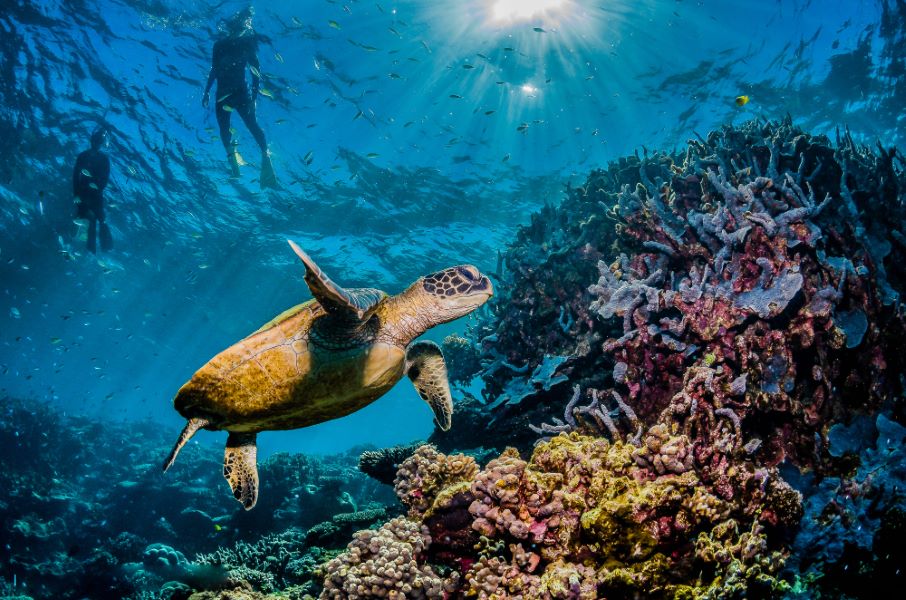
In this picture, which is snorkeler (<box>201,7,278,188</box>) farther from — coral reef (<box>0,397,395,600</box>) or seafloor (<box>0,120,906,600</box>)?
seafloor (<box>0,120,906,600</box>)

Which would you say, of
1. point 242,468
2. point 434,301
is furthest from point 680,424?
point 242,468

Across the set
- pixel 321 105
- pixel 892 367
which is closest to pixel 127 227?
pixel 321 105

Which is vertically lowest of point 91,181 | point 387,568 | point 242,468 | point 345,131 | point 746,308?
point 387,568

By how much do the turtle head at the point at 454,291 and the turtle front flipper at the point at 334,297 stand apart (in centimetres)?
52

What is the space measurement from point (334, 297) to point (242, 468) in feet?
8.87

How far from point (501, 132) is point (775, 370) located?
14423mm

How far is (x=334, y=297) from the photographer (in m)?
2.86

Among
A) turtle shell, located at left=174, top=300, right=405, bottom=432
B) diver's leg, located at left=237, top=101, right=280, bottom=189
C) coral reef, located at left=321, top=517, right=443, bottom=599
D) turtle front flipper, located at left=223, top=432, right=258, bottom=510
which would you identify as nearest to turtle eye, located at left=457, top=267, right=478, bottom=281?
turtle shell, located at left=174, top=300, right=405, bottom=432

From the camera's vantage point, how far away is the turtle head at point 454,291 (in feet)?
12.3

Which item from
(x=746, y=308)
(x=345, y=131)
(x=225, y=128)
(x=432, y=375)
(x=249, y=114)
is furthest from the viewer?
(x=345, y=131)

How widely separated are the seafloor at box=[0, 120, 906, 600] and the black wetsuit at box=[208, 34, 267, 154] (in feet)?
39.2

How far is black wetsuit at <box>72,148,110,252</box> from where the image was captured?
13148 mm

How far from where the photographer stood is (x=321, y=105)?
1595 cm

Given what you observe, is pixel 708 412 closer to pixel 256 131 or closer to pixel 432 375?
pixel 432 375
